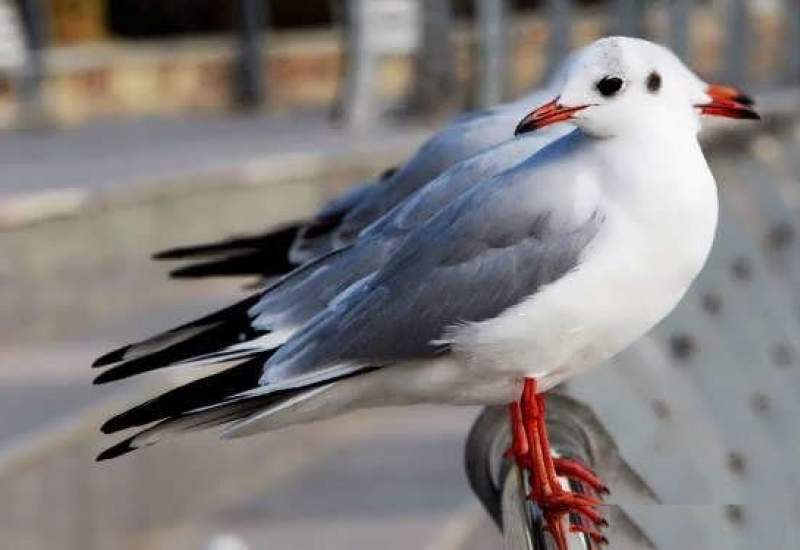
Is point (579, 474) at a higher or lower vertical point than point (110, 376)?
lower

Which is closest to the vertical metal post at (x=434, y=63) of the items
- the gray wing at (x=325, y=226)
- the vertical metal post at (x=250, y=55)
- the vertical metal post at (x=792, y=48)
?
the vertical metal post at (x=250, y=55)

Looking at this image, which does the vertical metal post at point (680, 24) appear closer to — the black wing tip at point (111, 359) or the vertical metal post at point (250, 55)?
the vertical metal post at point (250, 55)

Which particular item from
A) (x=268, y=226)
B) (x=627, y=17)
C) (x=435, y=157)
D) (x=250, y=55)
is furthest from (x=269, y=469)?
(x=627, y=17)

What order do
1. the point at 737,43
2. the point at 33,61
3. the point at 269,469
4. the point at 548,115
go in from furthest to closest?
the point at 737,43 → the point at 33,61 → the point at 269,469 → the point at 548,115

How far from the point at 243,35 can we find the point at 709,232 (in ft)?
33.3

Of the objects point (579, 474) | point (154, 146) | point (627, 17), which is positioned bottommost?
point (627, 17)

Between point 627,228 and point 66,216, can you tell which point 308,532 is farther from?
point 627,228

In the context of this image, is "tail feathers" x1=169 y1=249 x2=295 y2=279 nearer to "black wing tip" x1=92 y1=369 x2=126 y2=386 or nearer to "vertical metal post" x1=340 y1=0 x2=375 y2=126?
"black wing tip" x1=92 y1=369 x2=126 y2=386

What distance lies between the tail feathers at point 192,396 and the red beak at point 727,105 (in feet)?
1.23

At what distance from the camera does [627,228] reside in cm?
138

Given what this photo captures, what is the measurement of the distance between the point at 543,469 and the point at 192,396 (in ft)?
0.90

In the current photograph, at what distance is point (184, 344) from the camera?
1.43m

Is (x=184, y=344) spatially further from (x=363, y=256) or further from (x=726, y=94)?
(x=726, y=94)

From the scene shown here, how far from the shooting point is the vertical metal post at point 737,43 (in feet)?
38.2
